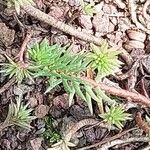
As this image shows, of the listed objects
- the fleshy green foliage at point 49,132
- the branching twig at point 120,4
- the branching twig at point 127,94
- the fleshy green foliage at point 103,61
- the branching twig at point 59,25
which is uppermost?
the branching twig at point 120,4

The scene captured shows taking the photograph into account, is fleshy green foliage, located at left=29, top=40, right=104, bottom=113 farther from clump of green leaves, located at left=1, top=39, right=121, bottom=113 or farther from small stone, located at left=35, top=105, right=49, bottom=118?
small stone, located at left=35, top=105, right=49, bottom=118

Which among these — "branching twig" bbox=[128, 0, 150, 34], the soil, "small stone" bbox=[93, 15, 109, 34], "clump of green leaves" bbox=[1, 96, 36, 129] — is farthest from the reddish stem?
"branching twig" bbox=[128, 0, 150, 34]

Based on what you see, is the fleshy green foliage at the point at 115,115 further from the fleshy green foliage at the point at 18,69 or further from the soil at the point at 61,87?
the fleshy green foliage at the point at 18,69

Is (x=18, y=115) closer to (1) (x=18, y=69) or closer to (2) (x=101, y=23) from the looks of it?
(1) (x=18, y=69)

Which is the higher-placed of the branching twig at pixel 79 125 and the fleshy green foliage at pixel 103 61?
the fleshy green foliage at pixel 103 61

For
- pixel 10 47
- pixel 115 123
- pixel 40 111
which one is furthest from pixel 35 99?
pixel 115 123

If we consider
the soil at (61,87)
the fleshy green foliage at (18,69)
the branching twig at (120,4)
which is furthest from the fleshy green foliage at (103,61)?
the branching twig at (120,4)

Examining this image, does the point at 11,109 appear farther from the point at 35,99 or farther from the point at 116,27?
the point at 116,27

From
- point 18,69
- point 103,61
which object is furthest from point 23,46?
point 103,61
